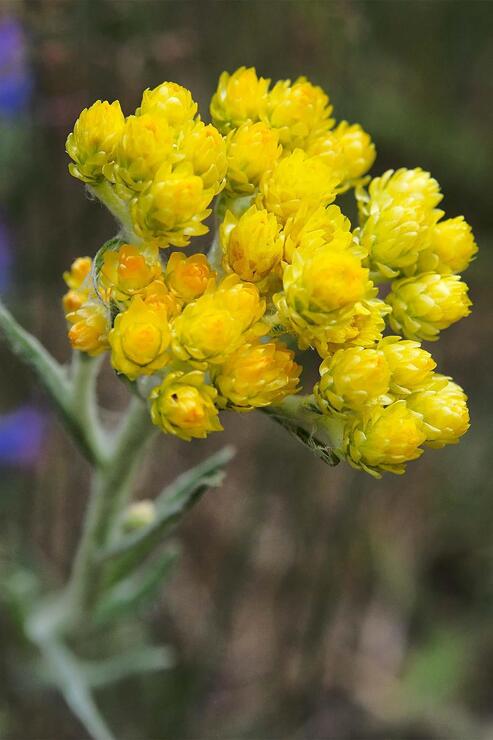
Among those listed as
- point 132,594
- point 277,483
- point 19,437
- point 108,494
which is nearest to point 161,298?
point 108,494

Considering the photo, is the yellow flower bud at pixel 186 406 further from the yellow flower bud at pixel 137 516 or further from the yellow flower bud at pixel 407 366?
the yellow flower bud at pixel 137 516

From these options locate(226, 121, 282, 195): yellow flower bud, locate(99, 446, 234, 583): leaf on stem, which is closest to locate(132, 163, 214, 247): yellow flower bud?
locate(226, 121, 282, 195): yellow flower bud

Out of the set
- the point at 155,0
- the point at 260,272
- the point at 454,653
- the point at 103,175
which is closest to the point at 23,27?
the point at 155,0

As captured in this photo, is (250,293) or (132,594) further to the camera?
(132,594)

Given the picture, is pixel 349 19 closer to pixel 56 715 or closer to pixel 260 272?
pixel 260 272

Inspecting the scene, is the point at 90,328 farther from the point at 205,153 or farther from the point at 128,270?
the point at 205,153
